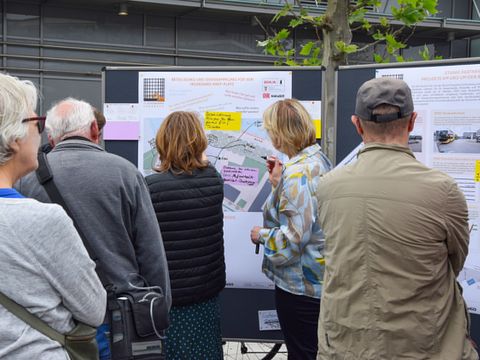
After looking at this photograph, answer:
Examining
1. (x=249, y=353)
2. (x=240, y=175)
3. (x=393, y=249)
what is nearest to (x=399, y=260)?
(x=393, y=249)

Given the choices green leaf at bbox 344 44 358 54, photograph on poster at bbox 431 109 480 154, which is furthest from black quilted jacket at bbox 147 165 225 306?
green leaf at bbox 344 44 358 54

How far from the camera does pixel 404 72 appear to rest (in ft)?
12.8

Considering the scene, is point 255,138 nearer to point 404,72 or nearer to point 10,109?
point 404,72

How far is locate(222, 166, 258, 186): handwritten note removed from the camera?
4449 mm

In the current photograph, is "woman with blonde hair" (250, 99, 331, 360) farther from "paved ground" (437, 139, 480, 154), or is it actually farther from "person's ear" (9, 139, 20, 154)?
"person's ear" (9, 139, 20, 154)

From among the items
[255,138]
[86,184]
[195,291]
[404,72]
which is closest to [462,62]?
[404,72]

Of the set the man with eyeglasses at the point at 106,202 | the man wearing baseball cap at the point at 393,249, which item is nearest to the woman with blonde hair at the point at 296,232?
the man with eyeglasses at the point at 106,202

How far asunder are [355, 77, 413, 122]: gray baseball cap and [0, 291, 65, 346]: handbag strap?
1.37m

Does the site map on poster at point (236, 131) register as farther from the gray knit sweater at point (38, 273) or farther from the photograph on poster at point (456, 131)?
the gray knit sweater at point (38, 273)

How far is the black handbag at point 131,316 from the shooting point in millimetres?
2590

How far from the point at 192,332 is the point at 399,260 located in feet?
5.22

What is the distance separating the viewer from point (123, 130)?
461 cm

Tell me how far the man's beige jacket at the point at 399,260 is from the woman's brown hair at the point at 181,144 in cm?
121

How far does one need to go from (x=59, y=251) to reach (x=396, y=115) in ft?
4.39
